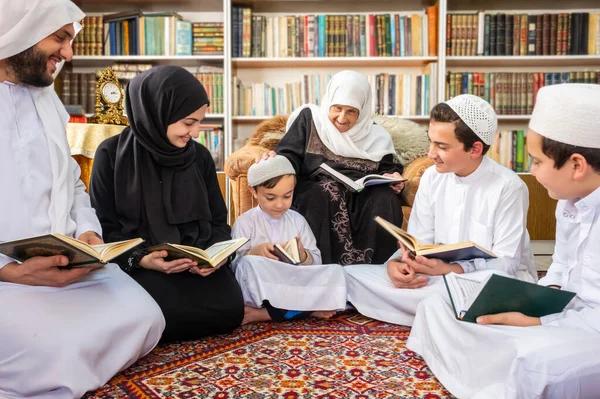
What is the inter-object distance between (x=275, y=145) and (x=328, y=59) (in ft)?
4.50

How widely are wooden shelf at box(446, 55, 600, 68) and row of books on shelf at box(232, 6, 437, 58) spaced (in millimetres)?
287

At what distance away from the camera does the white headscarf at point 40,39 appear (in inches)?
65.9

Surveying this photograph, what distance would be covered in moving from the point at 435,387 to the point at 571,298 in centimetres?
44

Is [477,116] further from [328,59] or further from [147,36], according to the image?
[147,36]

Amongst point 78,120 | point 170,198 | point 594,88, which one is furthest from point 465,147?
point 78,120

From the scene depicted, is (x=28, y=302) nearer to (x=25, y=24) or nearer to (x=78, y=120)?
(x=25, y=24)

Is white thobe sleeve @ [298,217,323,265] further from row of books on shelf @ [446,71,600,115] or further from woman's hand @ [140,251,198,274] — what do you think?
row of books on shelf @ [446,71,600,115]

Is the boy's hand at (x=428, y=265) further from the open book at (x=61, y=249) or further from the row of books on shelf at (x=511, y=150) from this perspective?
the row of books on shelf at (x=511, y=150)

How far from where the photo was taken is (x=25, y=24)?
1673mm

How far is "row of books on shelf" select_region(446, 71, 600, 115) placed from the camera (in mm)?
4445

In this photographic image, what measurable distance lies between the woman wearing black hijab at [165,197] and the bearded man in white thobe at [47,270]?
21 cm

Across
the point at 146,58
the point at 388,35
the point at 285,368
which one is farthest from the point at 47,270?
the point at 388,35

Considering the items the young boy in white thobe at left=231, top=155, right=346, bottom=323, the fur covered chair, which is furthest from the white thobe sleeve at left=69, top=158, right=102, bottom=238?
the fur covered chair

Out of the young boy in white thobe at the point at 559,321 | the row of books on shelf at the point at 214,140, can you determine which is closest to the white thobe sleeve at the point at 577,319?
the young boy in white thobe at the point at 559,321
